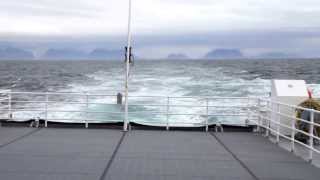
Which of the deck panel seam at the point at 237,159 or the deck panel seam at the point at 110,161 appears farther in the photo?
the deck panel seam at the point at 237,159

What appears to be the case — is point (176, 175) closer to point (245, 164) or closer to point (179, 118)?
point (245, 164)

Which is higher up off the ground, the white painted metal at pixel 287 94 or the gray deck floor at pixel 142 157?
the white painted metal at pixel 287 94

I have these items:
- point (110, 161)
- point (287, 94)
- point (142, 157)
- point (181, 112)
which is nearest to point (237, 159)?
point (142, 157)

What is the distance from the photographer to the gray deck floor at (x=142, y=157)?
6.99m

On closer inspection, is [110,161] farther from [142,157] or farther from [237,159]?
[237,159]

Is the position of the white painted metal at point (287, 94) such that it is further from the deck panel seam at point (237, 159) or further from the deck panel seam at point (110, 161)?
the deck panel seam at point (110, 161)

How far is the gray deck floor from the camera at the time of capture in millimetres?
6992

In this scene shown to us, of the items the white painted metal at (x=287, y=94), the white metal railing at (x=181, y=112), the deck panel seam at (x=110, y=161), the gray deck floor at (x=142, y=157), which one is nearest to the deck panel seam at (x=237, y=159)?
the gray deck floor at (x=142, y=157)

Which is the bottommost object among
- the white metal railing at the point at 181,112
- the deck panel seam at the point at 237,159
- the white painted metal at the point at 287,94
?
the deck panel seam at the point at 237,159

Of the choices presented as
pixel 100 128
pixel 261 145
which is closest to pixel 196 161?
pixel 261 145

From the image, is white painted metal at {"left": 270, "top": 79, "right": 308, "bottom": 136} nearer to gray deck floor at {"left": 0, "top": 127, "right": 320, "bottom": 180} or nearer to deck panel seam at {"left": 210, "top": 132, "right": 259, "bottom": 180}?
gray deck floor at {"left": 0, "top": 127, "right": 320, "bottom": 180}

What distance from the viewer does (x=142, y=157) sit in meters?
8.30

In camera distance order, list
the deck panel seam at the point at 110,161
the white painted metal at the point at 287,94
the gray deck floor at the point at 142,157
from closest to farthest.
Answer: the deck panel seam at the point at 110,161
the gray deck floor at the point at 142,157
the white painted metal at the point at 287,94

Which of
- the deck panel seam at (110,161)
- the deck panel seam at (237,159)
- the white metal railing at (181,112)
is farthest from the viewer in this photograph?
the white metal railing at (181,112)
